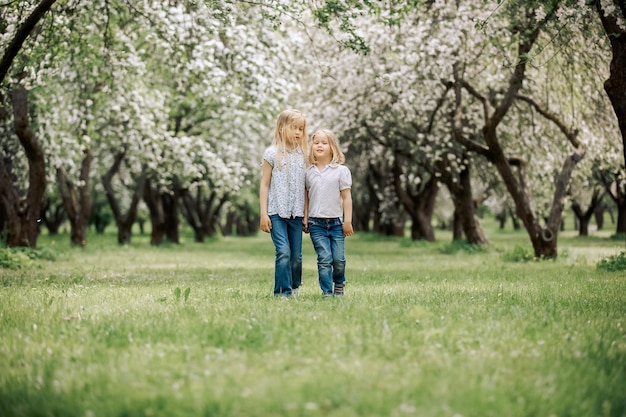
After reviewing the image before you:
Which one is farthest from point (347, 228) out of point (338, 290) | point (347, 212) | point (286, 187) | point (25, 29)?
point (25, 29)

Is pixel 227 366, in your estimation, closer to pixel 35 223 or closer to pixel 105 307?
pixel 105 307

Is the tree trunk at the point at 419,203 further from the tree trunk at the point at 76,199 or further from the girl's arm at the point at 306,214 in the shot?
the girl's arm at the point at 306,214

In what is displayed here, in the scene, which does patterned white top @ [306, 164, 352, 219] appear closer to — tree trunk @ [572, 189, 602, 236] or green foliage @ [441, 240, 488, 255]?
green foliage @ [441, 240, 488, 255]

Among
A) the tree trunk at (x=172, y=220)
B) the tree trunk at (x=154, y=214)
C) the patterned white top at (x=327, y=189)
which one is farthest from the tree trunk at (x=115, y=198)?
the patterned white top at (x=327, y=189)

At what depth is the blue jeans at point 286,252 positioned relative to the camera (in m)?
8.86

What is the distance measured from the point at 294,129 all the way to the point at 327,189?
2.81ft

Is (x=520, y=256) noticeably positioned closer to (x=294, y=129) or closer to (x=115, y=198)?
(x=294, y=129)

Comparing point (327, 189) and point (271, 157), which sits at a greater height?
point (271, 157)

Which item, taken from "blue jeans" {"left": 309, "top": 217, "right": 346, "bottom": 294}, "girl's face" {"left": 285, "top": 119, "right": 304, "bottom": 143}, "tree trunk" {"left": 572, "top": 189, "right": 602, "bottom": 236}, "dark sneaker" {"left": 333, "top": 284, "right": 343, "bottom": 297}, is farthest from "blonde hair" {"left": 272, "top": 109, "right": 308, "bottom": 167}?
"tree trunk" {"left": 572, "top": 189, "right": 602, "bottom": 236}

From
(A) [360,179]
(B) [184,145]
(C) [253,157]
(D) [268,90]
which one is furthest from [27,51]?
(A) [360,179]

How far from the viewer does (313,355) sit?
527cm

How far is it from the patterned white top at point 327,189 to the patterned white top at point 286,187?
0.45 ft

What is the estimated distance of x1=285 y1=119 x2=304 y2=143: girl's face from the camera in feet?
29.3

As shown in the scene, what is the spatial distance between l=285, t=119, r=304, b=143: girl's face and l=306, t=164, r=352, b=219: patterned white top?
44cm
